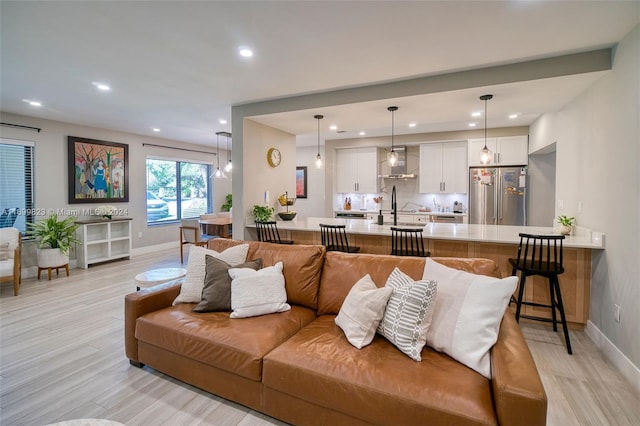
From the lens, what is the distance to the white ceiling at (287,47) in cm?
218

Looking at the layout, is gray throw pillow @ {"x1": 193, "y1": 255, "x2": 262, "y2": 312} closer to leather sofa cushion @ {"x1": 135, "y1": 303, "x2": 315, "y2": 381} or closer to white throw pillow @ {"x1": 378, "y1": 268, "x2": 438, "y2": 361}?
leather sofa cushion @ {"x1": 135, "y1": 303, "x2": 315, "y2": 381}

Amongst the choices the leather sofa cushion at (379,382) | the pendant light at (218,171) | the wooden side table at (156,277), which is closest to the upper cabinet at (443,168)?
the pendant light at (218,171)

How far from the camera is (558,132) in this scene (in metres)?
4.03

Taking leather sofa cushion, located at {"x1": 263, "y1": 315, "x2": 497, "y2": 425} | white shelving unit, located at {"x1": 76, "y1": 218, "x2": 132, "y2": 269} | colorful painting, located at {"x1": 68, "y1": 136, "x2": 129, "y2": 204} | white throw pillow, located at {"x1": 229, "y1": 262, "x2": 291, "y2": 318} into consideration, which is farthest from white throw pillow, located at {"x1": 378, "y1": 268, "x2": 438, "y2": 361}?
colorful painting, located at {"x1": 68, "y1": 136, "x2": 129, "y2": 204}

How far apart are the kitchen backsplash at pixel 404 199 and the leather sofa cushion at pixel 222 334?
5437mm

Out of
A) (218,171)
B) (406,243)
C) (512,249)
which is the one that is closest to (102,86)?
(218,171)

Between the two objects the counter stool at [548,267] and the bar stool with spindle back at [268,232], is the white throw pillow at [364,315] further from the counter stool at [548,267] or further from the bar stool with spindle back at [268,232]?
the bar stool with spindle back at [268,232]

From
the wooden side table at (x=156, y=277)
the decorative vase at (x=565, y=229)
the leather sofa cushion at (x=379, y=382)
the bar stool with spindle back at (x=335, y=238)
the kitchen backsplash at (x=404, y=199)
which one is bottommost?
the leather sofa cushion at (x=379, y=382)

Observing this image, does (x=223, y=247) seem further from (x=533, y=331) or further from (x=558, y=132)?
(x=558, y=132)

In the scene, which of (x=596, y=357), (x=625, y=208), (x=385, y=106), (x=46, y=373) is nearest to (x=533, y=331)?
(x=596, y=357)

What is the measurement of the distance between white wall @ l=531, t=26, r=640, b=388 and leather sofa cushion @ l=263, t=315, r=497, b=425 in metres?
1.80

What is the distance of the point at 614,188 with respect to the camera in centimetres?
260

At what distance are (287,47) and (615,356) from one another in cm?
374

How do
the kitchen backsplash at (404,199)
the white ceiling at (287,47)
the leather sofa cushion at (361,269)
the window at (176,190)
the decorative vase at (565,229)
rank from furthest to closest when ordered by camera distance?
the window at (176,190)
the kitchen backsplash at (404,199)
the decorative vase at (565,229)
the white ceiling at (287,47)
the leather sofa cushion at (361,269)
